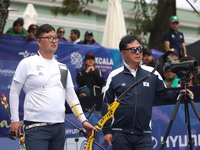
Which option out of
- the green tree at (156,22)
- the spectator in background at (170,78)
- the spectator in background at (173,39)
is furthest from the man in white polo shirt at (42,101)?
the green tree at (156,22)

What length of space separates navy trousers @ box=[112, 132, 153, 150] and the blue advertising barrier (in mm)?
1989

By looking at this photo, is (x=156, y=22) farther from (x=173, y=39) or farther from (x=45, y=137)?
(x=45, y=137)

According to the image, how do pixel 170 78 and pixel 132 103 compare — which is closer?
pixel 132 103

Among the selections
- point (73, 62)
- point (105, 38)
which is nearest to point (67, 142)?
point (73, 62)

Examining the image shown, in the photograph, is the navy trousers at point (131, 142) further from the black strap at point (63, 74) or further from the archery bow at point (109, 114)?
the black strap at point (63, 74)

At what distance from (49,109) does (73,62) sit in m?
6.24

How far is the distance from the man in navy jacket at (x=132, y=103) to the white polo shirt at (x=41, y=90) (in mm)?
576

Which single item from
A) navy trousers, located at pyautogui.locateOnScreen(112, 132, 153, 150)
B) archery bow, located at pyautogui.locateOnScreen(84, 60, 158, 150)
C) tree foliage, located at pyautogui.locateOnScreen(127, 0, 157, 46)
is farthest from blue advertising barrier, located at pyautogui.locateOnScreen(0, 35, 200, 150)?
tree foliage, located at pyautogui.locateOnScreen(127, 0, 157, 46)

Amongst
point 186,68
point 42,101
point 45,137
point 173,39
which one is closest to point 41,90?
point 42,101

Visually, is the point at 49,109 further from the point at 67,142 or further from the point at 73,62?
the point at 73,62

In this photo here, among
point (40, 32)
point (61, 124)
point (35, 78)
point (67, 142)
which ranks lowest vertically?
point (67, 142)

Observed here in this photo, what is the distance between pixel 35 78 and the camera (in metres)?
6.15

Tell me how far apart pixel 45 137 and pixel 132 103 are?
1.04 meters

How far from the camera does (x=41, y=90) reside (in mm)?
6102
